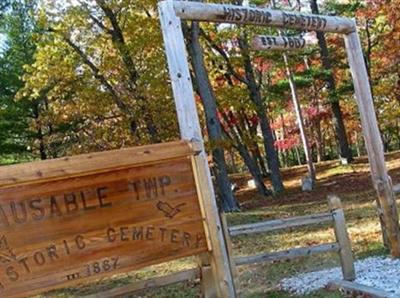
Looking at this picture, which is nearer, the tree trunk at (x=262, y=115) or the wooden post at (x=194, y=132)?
Result: the wooden post at (x=194, y=132)

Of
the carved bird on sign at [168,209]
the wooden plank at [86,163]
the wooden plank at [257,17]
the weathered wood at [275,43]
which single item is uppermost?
the wooden plank at [257,17]

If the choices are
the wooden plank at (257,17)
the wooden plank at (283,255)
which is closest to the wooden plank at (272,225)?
the wooden plank at (283,255)

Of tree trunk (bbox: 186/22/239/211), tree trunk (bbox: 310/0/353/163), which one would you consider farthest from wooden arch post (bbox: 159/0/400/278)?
tree trunk (bbox: 310/0/353/163)

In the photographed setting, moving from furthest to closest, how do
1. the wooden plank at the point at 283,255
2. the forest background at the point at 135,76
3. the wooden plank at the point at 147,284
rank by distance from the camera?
the forest background at the point at 135,76 < the wooden plank at the point at 283,255 < the wooden plank at the point at 147,284

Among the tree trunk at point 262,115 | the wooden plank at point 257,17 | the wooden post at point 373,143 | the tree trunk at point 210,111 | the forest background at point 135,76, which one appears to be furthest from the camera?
the tree trunk at point 262,115

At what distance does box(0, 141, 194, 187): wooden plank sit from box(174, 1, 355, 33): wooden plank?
125 centimetres

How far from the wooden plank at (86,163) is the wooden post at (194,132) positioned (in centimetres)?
22

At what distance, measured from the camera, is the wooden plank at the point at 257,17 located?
415 centimetres

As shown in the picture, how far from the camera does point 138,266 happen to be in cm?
333

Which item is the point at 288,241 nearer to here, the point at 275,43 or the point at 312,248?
the point at 312,248

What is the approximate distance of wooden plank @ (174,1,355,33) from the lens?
13.6 feet

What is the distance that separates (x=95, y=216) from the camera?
3205mm

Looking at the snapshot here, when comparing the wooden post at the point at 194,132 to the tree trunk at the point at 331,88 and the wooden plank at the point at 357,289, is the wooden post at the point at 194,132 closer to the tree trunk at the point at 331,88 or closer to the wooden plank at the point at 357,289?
the wooden plank at the point at 357,289

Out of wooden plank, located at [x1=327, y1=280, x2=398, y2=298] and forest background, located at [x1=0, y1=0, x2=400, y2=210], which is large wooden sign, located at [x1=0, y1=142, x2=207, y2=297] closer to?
wooden plank, located at [x1=327, y1=280, x2=398, y2=298]
